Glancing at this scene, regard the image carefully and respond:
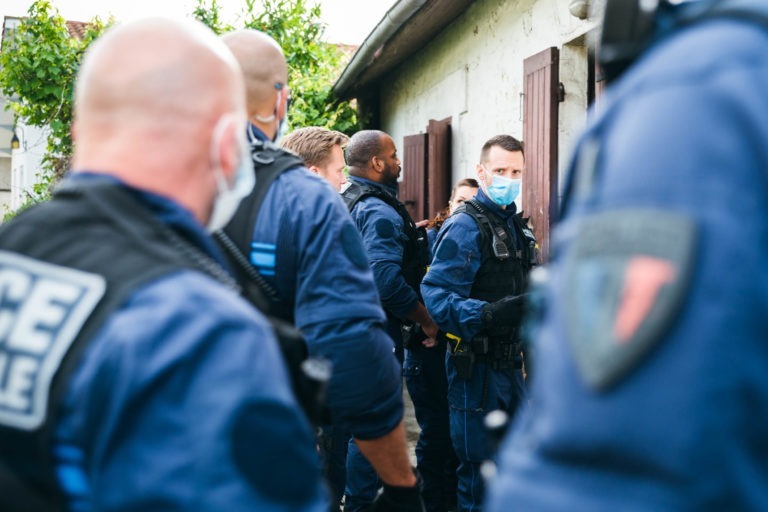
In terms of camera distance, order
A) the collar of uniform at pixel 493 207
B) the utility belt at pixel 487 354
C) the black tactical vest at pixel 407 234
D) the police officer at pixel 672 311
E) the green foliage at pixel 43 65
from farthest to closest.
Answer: the green foliage at pixel 43 65, the black tactical vest at pixel 407 234, the collar of uniform at pixel 493 207, the utility belt at pixel 487 354, the police officer at pixel 672 311

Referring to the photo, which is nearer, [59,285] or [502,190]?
[59,285]

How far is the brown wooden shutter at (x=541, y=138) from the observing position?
16.8ft

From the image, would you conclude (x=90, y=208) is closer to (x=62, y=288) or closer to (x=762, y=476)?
(x=62, y=288)

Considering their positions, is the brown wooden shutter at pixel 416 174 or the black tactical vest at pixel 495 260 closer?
the black tactical vest at pixel 495 260

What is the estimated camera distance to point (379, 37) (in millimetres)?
8320

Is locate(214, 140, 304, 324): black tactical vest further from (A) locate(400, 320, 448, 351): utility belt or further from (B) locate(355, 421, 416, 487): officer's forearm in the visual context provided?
(A) locate(400, 320, 448, 351): utility belt

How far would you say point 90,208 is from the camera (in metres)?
1.11

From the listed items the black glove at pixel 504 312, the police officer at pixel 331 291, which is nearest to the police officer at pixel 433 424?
the black glove at pixel 504 312

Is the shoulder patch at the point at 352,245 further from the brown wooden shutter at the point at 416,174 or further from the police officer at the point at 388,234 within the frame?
the brown wooden shutter at the point at 416,174

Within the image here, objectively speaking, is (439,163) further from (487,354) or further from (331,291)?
(331,291)

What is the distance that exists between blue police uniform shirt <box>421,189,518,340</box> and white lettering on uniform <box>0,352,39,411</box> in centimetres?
283

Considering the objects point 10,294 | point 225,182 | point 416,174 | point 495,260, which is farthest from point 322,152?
point 416,174

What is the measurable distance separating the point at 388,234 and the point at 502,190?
2.26ft

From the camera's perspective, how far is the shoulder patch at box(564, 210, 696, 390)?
736mm
